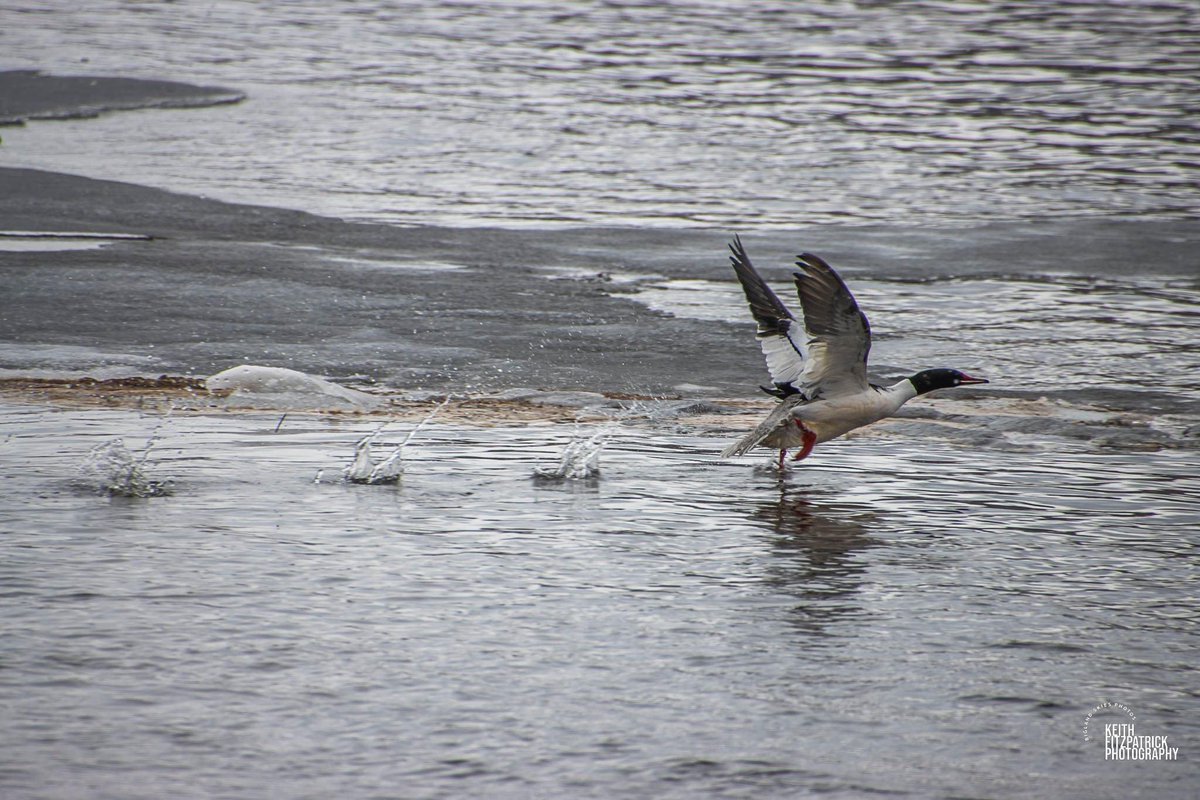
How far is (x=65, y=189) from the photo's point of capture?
53.9ft

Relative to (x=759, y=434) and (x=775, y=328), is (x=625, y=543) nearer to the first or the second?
(x=759, y=434)

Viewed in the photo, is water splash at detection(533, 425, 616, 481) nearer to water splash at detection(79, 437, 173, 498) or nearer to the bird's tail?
the bird's tail

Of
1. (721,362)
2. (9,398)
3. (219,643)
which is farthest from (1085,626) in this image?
(9,398)

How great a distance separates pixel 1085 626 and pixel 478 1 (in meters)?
36.5

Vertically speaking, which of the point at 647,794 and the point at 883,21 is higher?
the point at 883,21

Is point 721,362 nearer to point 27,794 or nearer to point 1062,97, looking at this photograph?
point 27,794

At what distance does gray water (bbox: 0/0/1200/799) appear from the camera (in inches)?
188

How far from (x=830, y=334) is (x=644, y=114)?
1559 cm

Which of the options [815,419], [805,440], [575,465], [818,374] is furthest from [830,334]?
[575,465]

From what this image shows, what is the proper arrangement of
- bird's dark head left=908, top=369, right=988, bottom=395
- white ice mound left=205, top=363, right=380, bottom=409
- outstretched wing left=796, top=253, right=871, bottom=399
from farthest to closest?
white ice mound left=205, top=363, right=380, bottom=409, bird's dark head left=908, top=369, right=988, bottom=395, outstretched wing left=796, top=253, right=871, bottom=399

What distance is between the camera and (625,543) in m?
6.84

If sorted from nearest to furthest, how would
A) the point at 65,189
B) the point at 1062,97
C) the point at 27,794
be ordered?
the point at 27,794 → the point at 65,189 → the point at 1062,97

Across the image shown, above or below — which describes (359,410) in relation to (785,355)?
below

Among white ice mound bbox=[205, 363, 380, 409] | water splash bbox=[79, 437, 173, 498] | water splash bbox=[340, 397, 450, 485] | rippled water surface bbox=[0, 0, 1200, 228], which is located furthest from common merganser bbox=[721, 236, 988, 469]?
rippled water surface bbox=[0, 0, 1200, 228]
